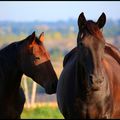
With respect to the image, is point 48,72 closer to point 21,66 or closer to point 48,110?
point 21,66

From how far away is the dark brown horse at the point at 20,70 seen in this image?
9.01 metres

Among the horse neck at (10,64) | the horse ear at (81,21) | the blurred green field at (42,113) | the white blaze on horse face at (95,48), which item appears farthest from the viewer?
the blurred green field at (42,113)

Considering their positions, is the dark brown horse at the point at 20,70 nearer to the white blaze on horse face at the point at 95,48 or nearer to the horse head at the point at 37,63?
the horse head at the point at 37,63

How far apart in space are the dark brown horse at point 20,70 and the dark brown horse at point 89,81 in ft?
2.35

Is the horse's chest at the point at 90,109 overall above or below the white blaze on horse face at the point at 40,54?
below

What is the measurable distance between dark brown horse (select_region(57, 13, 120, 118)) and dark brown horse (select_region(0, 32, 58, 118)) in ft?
2.35

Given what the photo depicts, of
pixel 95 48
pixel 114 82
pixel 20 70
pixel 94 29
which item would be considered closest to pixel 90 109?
pixel 114 82

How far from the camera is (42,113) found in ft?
52.3

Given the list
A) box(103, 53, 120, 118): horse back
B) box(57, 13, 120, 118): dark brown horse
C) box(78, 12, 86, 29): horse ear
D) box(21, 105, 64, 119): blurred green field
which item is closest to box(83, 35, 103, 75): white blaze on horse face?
box(57, 13, 120, 118): dark brown horse

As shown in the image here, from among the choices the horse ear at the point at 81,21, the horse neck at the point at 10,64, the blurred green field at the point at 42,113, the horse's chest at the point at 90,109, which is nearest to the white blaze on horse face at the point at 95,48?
the horse ear at the point at 81,21

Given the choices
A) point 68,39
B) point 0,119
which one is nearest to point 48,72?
point 0,119

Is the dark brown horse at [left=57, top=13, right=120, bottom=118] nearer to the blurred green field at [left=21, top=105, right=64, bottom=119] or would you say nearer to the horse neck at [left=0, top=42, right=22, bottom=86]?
the horse neck at [left=0, top=42, right=22, bottom=86]

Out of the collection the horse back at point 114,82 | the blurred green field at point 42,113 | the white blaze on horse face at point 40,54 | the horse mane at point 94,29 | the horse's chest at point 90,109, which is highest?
the horse mane at point 94,29

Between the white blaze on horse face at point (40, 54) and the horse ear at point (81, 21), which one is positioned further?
the white blaze on horse face at point (40, 54)
